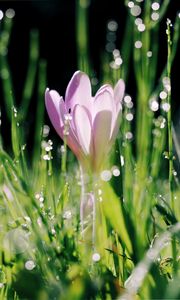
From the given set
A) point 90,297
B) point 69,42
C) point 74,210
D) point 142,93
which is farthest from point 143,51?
point 69,42

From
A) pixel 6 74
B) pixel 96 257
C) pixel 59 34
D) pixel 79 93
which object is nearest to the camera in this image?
pixel 96 257

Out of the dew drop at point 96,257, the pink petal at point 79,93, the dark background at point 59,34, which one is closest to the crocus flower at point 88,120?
the pink petal at point 79,93

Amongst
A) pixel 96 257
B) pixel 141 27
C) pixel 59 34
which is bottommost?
pixel 96 257

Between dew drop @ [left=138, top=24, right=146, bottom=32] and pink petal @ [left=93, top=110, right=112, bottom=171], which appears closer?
pink petal @ [left=93, top=110, right=112, bottom=171]

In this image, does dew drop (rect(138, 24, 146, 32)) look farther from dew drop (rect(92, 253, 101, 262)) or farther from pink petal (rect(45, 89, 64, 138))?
dew drop (rect(92, 253, 101, 262))

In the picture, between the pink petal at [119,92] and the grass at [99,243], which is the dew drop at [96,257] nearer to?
the grass at [99,243]

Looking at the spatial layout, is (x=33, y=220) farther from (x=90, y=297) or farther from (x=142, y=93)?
(x=142, y=93)

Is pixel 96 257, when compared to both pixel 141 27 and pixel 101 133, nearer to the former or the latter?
pixel 101 133

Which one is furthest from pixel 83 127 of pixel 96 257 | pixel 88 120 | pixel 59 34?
pixel 59 34

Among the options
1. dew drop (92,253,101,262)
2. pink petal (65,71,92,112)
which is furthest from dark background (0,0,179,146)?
dew drop (92,253,101,262)
